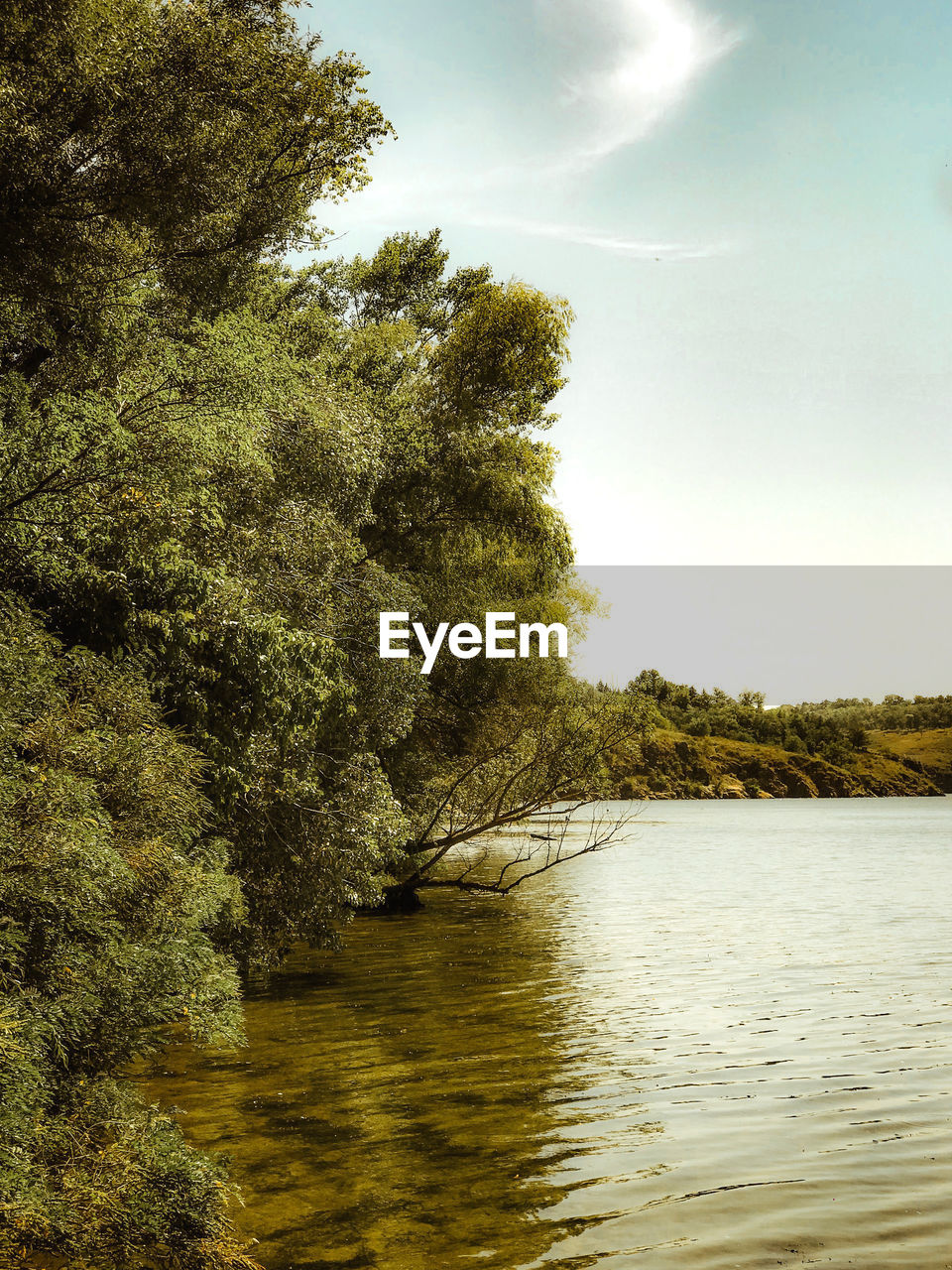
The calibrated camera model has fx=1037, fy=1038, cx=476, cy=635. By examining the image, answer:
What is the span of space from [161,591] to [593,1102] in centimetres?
679

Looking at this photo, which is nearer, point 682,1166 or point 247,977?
point 682,1166

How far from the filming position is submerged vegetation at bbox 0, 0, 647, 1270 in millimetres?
7070

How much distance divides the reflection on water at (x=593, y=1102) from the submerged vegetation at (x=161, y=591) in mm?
1119

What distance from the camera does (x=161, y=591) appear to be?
10.0m

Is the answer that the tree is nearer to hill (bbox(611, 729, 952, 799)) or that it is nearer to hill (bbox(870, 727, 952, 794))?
hill (bbox(611, 729, 952, 799))

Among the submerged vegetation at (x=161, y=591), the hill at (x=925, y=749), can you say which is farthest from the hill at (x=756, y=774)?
the submerged vegetation at (x=161, y=591)

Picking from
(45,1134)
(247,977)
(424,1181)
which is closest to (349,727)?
(247,977)

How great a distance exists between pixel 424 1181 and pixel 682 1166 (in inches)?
87.3

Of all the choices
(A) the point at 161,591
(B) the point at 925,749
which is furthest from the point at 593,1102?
(B) the point at 925,749

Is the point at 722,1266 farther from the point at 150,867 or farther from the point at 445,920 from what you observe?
the point at 445,920

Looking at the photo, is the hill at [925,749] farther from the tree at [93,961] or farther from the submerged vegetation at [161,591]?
the tree at [93,961]

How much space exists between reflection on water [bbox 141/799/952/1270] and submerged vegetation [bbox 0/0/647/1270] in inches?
44.0

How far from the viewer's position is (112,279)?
37.5 ft

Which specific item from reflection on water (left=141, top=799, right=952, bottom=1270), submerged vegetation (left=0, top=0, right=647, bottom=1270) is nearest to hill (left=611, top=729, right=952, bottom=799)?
reflection on water (left=141, top=799, right=952, bottom=1270)
